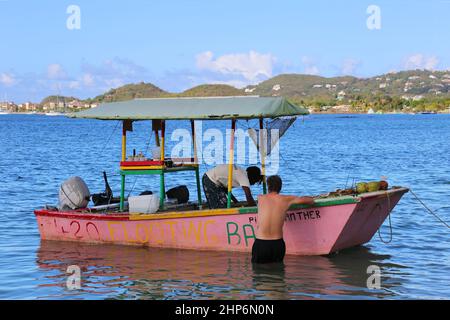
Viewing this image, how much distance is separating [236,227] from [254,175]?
3.71 feet

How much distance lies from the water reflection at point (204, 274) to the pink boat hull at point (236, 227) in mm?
206

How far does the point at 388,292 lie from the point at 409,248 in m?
4.29

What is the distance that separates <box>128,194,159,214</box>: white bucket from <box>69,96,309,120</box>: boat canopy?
57.9 inches

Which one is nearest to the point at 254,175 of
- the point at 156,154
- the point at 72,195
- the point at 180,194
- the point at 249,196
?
the point at 249,196

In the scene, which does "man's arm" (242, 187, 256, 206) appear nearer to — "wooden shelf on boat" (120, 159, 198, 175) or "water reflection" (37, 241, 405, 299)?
"water reflection" (37, 241, 405, 299)

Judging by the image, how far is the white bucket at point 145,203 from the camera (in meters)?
14.5

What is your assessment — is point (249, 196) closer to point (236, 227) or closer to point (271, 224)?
point (236, 227)

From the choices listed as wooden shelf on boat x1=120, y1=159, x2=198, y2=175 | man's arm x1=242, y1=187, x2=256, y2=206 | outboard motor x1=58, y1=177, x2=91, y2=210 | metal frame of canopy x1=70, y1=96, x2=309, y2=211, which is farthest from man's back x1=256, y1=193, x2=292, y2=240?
outboard motor x1=58, y1=177, x2=91, y2=210

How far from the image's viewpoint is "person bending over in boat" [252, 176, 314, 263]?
1225 cm

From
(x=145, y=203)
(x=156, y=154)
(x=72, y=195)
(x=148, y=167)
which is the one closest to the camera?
(x=145, y=203)

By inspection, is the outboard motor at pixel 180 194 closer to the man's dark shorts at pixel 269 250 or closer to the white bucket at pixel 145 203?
the white bucket at pixel 145 203

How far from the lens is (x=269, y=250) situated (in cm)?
1233

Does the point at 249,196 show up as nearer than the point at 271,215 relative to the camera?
No
